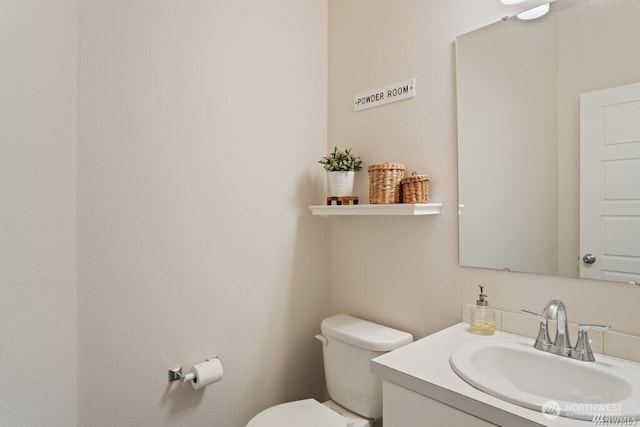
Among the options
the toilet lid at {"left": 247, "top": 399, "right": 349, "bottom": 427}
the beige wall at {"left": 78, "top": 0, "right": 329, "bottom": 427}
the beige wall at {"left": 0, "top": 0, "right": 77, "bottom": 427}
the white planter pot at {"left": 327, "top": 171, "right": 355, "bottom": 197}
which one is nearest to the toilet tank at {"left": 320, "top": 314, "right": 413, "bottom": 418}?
the toilet lid at {"left": 247, "top": 399, "right": 349, "bottom": 427}

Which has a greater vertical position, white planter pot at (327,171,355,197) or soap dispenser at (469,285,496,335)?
white planter pot at (327,171,355,197)

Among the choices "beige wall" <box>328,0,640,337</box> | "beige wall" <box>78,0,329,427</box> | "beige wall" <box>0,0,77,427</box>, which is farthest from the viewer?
"beige wall" <box>328,0,640,337</box>

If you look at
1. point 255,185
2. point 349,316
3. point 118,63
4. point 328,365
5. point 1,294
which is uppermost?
point 118,63

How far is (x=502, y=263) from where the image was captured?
1235 millimetres

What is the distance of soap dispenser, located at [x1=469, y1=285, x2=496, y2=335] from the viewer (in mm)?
1188

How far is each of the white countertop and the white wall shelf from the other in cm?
45

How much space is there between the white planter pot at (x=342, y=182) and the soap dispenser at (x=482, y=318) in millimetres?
696

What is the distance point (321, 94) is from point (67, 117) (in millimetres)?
1144

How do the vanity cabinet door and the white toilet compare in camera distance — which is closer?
the vanity cabinet door

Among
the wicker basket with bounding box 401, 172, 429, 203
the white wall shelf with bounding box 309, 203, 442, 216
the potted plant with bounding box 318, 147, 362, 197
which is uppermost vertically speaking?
the potted plant with bounding box 318, 147, 362, 197

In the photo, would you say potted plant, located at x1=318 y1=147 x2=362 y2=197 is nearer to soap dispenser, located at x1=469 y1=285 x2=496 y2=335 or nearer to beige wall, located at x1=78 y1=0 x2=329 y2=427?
beige wall, located at x1=78 y1=0 x2=329 y2=427

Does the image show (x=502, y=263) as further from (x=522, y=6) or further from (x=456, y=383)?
(x=522, y=6)

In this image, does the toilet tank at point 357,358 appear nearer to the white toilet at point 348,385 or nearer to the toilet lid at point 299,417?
the white toilet at point 348,385

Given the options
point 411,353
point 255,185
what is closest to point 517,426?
point 411,353
